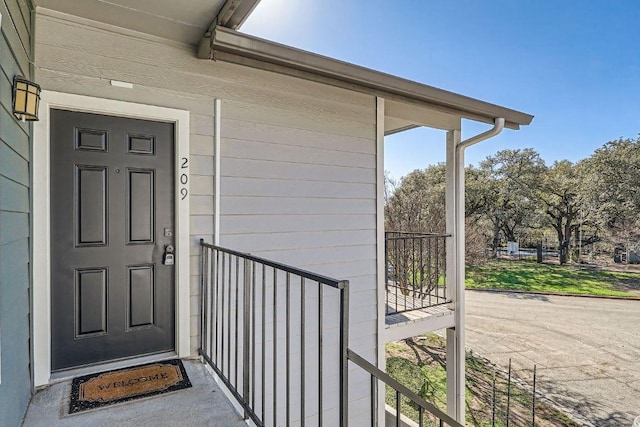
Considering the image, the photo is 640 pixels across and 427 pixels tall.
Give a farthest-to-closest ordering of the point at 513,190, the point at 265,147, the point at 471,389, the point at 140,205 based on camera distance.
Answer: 1. the point at 513,190
2. the point at 471,389
3. the point at 265,147
4. the point at 140,205

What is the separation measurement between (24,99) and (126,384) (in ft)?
5.61

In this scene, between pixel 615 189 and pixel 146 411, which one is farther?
pixel 615 189

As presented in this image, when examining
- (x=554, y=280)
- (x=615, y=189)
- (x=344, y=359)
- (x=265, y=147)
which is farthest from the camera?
(x=615, y=189)

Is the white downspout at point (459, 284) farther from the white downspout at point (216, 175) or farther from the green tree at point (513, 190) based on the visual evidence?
the green tree at point (513, 190)

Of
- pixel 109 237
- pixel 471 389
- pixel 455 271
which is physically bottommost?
pixel 471 389

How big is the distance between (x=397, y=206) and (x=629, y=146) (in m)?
14.5

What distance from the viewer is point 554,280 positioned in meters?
15.8

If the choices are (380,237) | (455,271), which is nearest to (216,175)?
(380,237)

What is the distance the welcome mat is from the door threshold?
47 mm

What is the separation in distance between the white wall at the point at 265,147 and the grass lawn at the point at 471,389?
14.5 feet

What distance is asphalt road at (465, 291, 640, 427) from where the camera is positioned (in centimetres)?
688

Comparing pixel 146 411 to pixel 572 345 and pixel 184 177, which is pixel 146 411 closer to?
pixel 184 177

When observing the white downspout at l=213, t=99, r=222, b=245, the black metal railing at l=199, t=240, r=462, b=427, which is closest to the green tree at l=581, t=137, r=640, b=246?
the black metal railing at l=199, t=240, r=462, b=427

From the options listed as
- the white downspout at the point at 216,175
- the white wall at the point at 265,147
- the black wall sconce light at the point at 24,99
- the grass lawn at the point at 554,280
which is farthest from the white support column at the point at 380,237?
the grass lawn at the point at 554,280
